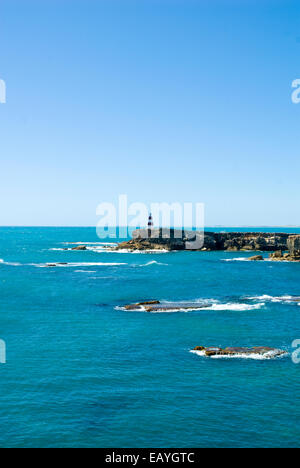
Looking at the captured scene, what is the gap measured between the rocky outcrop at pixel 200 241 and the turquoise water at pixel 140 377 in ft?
329

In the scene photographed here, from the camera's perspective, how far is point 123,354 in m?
38.6

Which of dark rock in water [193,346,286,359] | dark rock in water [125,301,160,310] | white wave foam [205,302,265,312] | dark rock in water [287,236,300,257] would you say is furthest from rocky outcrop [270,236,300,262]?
dark rock in water [193,346,286,359]

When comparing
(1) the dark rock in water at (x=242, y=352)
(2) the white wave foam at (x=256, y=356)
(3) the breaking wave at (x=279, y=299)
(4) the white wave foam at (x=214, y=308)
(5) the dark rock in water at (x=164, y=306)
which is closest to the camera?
(2) the white wave foam at (x=256, y=356)

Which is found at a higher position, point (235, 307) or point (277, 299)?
point (235, 307)

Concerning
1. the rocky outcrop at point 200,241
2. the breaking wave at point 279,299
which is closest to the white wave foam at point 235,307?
the breaking wave at point 279,299

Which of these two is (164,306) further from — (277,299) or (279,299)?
(279,299)

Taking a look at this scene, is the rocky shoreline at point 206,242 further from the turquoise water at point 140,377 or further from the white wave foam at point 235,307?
the white wave foam at point 235,307

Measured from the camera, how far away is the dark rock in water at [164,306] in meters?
57.4

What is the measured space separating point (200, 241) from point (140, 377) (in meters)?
141

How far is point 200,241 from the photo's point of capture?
173 m

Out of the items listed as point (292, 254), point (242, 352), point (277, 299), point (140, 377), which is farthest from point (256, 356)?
point (292, 254)

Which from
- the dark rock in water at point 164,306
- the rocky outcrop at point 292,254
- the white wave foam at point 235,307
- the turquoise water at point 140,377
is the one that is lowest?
the turquoise water at point 140,377

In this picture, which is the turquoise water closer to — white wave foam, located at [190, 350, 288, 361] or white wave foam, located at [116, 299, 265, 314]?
white wave foam, located at [116, 299, 265, 314]
